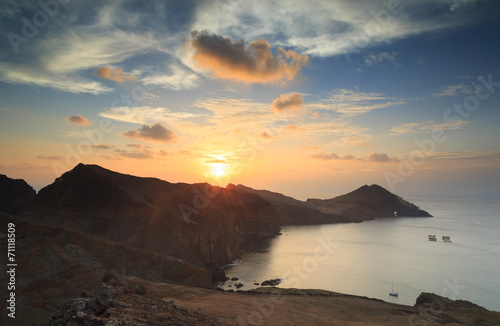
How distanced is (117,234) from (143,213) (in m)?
7.25

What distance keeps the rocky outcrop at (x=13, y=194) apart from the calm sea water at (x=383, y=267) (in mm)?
76865

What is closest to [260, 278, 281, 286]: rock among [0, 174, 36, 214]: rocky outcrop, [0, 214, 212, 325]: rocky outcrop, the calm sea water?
the calm sea water

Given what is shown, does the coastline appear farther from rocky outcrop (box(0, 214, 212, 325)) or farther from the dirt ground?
rocky outcrop (box(0, 214, 212, 325))

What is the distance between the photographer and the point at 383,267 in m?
72.5

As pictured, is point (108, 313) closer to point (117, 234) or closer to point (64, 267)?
point (64, 267)

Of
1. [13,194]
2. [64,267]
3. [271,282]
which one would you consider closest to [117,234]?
[64,267]

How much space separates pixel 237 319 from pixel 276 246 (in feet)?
268

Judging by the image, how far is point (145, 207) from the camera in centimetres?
6594

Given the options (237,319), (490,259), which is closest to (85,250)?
(237,319)

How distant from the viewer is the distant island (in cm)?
2698

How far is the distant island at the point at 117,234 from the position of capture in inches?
1062

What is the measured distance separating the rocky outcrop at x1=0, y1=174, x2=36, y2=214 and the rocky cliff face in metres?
22.6

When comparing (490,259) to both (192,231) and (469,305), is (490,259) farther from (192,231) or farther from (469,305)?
(192,231)

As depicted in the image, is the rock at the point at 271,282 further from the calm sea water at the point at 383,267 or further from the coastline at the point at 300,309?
the coastline at the point at 300,309
